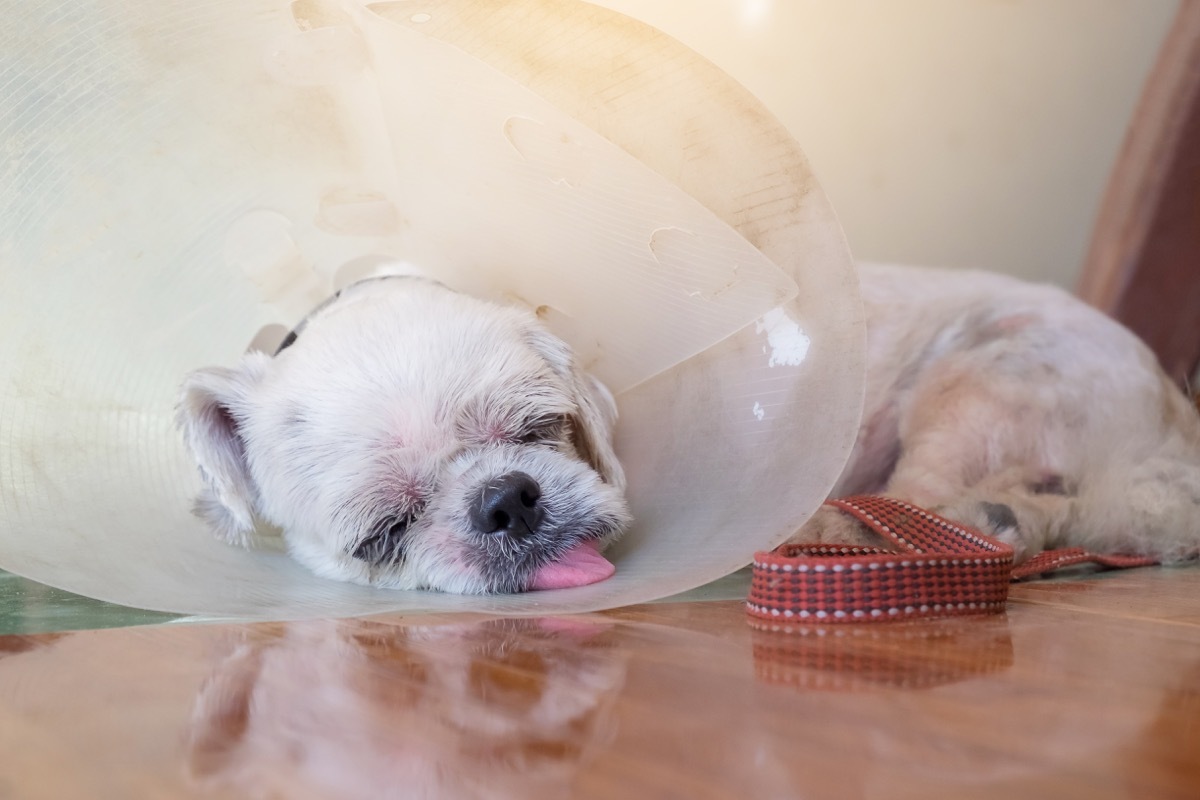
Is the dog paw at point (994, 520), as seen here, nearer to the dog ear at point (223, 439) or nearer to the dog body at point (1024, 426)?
the dog body at point (1024, 426)

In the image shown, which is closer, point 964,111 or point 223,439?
point 223,439

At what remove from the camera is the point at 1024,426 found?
79.9 inches

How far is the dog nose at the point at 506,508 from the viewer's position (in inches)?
60.7

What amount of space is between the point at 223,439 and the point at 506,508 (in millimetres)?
678

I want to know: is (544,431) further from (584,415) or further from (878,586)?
(878,586)

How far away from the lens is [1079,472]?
78.4 inches

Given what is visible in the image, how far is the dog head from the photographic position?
62.2 inches

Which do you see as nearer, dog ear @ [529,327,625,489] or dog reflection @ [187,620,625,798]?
dog reflection @ [187,620,625,798]

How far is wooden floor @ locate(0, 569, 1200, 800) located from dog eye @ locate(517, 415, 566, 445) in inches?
22.3

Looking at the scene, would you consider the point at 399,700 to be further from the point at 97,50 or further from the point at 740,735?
the point at 97,50

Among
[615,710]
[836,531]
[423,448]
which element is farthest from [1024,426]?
[615,710]

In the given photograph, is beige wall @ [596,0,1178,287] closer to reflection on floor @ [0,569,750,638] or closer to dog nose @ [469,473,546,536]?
dog nose @ [469,473,546,536]

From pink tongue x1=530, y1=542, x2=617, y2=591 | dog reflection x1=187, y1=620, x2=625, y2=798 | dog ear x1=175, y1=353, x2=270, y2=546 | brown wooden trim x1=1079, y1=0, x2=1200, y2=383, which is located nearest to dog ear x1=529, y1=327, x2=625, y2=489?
pink tongue x1=530, y1=542, x2=617, y2=591

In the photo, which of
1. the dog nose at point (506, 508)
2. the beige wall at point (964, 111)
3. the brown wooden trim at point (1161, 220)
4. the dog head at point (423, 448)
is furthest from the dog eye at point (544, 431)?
the brown wooden trim at point (1161, 220)
